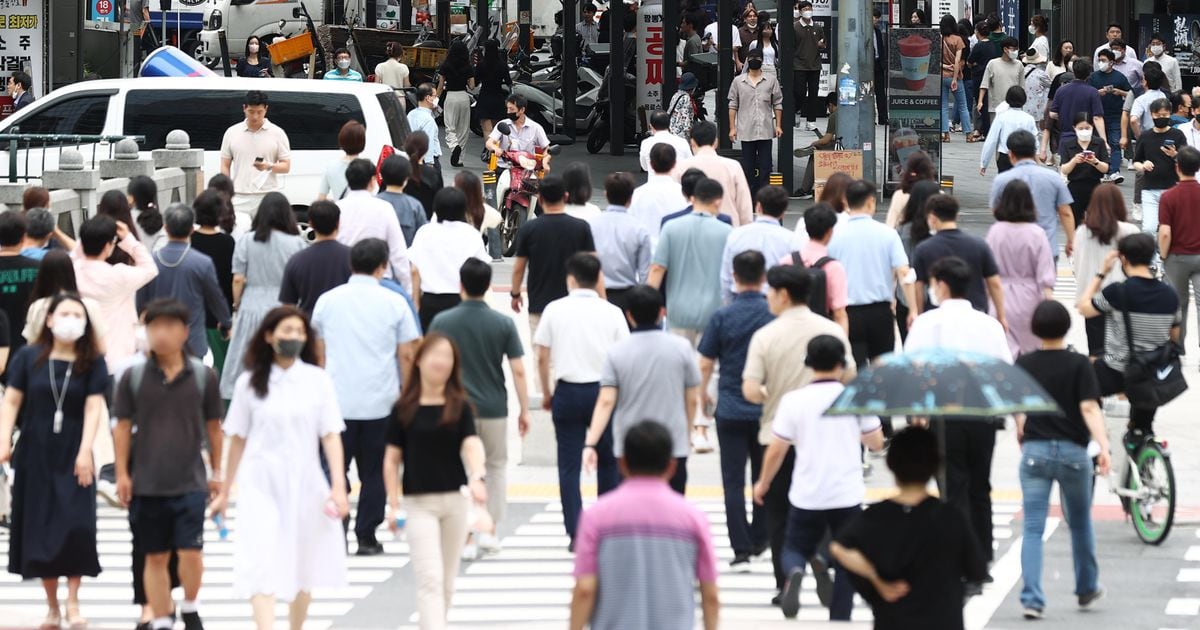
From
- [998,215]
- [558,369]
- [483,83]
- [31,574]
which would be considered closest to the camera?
[31,574]

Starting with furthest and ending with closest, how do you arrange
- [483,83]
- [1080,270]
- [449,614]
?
[483,83], [1080,270], [449,614]

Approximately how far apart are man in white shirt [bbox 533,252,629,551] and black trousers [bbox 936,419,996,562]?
1.77 meters

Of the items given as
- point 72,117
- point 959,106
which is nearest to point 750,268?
point 72,117

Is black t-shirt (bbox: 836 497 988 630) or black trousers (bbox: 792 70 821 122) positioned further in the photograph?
black trousers (bbox: 792 70 821 122)

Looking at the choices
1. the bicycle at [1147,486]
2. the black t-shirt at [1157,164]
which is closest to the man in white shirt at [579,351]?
the bicycle at [1147,486]

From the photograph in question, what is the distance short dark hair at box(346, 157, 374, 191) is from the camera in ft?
45.0

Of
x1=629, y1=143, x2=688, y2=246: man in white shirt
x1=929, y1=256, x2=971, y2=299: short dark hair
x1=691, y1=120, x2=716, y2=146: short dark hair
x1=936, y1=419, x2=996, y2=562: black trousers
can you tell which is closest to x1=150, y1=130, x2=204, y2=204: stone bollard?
x1=691, y1=120, x2=716, y2=146: short dark hair

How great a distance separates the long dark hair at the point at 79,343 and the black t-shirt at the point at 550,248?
405 cm

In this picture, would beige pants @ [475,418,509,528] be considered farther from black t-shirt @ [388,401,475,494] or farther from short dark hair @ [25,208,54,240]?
short dark hair @ [25,208,54,240]

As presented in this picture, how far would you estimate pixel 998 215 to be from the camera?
1319 cm

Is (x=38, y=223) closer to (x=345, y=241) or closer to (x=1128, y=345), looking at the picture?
(x=345, y=241)

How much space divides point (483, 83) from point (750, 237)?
16.0m

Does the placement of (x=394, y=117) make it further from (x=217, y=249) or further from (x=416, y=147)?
(x=217, y=249)

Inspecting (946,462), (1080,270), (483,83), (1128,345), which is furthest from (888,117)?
(946,462)
